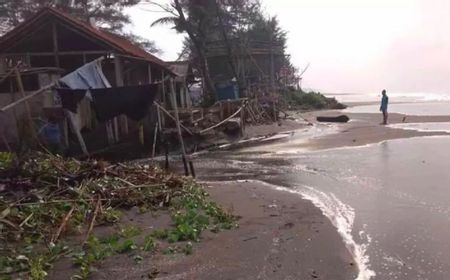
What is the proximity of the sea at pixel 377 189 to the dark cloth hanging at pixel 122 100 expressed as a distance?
275 centimetres

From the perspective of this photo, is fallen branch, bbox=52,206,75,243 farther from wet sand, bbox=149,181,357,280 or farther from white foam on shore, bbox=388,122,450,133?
white foam on shore, bbox=388,122,450,133

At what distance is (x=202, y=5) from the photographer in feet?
123

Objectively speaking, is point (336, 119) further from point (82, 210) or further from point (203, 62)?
point (82, 210)

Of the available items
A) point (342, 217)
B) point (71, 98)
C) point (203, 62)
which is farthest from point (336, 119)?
point (342, 217)

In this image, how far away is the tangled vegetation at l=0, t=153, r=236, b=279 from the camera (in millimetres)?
6574

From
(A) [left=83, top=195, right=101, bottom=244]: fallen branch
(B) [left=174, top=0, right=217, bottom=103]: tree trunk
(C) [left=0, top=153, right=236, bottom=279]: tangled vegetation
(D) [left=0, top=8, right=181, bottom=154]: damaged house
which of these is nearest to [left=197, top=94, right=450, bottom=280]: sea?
(C) [left=0, top=153, right=236, bottom=279]: tangled vegetation

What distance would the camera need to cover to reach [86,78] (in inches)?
579

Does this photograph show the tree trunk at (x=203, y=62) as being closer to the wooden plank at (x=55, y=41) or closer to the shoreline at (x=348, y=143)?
the shoreline at (x=348, y=143)

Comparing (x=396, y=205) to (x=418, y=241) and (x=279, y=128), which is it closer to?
(x=418, y=241)

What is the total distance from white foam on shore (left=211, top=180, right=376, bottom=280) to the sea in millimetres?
12

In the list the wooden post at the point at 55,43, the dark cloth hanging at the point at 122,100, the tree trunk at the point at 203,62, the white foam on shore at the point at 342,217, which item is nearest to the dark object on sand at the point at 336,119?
the tree trunk at the point at 203,62

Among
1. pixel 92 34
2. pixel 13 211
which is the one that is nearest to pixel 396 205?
pixel 13 211

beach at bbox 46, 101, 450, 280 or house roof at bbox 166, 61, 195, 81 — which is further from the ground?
house roof at bbox 166, 61, 195, 81

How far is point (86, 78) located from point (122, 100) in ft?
3.76
